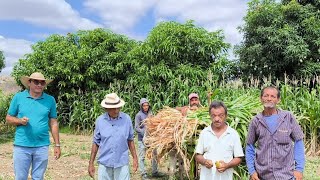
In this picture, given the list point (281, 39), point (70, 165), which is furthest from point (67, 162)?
point (281, 39)

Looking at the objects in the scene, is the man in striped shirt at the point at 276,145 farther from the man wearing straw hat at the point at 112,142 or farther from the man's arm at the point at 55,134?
the man's arm at the point at 55,134

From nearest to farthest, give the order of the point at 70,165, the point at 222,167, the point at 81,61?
the point at 222,167, the point at 70,165, the point at 81,61

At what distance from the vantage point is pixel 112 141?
4363 mm

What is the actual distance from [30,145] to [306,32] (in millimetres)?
11029

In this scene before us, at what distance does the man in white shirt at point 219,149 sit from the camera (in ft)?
11.8

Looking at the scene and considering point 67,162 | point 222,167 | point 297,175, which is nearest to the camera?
point 297,175

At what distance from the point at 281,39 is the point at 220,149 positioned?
1036 cm

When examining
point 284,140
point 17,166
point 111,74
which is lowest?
point 17,166

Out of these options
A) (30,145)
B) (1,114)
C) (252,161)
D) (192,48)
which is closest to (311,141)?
(192,48)

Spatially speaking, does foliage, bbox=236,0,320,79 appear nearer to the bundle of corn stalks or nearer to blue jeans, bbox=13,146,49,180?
→ the bundle of corn stalks

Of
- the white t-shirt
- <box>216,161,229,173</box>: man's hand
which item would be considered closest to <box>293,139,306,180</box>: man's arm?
the white t-shirt

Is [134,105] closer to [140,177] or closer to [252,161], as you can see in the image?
[140,177]

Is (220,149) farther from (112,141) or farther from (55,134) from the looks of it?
(55,134)

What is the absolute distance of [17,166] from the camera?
4.54 m
